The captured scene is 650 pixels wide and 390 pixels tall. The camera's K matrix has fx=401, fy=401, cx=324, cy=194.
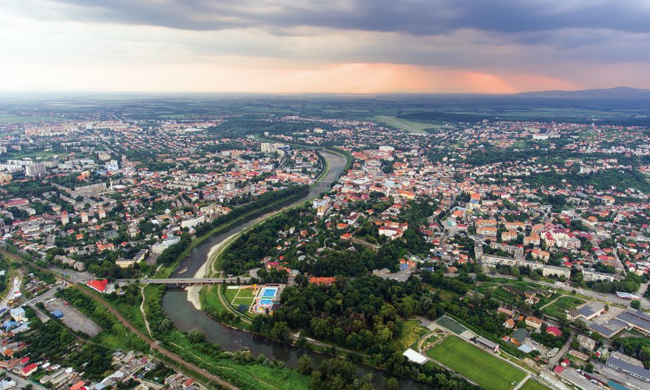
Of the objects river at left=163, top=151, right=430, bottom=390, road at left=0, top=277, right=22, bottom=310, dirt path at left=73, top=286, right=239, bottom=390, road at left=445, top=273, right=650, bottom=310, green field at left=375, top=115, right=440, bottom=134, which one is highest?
green field at left=375, top=115, right=440, bottom=134

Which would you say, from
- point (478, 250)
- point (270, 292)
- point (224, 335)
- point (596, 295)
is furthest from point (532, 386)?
point (224, 335)

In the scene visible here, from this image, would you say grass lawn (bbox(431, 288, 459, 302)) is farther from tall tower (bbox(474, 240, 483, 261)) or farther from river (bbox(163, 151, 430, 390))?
river (bbox(163, 151, 430, 390))

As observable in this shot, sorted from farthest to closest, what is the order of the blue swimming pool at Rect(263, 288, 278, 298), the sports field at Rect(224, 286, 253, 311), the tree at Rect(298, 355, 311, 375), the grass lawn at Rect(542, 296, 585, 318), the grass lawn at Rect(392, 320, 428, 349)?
the blue swimming pool at Rect(263, 288, 278, 298), the sports field at Rect(224, 286, 253, 311), the grass lawn at Rect(542, 296, 585, 318), the grass lawn at Rect(392, 320, 428, 349), the tree at Rect(298, 355, 311, 375)

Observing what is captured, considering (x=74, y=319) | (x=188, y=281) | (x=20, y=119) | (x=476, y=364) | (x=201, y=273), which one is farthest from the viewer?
(x=20, y=119)

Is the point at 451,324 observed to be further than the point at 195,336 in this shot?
Yes

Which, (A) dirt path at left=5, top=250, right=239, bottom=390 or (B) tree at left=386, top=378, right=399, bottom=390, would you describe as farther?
(A) dirt path at left=5, top=250, right=239, bottom=390

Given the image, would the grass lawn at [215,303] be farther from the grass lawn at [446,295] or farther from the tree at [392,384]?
the grass lawn at [446,295]

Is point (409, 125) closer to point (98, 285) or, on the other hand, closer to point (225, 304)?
point (225, 304)

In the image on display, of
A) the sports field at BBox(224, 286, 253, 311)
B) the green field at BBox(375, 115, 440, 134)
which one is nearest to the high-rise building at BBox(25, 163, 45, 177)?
the sports field at BBox(224, 286, 253, 311)
